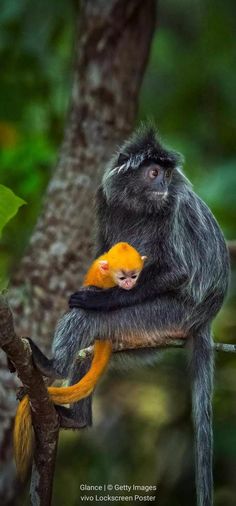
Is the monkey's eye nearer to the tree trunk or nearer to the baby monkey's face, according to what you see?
the baby monkey's face

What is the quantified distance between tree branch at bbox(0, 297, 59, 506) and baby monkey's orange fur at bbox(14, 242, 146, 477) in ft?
0.19

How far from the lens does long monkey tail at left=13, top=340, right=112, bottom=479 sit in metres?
3.16

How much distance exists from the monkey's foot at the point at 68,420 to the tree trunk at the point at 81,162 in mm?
1798

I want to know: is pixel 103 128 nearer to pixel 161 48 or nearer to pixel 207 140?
pixel 207 140

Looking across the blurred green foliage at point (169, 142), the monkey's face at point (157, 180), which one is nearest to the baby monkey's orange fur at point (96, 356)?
the monkey's face at point (157, 180)

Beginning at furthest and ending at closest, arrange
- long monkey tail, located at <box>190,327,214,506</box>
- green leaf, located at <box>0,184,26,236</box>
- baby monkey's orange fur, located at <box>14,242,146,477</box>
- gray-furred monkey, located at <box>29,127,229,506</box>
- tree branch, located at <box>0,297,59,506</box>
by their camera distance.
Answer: gray-furred monkey, located at <box>29,127,229,506</box>, long monkey tail, located at <box>190,327,214,506</box>, baby monkey's orange fur, located at <box>14,242,146,477</box>, tree branch, located at <box>0,297,59,506</box>, green leaf, located at <box>0,184,26,236</box>

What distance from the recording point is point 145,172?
12.1ft

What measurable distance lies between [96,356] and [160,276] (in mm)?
553

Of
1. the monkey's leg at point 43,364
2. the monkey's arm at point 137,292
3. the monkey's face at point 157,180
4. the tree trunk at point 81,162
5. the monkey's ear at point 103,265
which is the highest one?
the tree trunk at point 81,162

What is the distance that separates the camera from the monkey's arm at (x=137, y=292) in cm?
356

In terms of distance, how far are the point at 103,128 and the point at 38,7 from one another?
1.11 meters

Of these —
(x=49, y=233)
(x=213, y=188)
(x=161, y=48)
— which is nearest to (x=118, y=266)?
(x=213, y=188)

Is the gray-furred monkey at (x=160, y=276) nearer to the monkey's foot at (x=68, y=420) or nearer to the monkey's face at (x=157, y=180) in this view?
the monkey's face at (x=157, y=180)

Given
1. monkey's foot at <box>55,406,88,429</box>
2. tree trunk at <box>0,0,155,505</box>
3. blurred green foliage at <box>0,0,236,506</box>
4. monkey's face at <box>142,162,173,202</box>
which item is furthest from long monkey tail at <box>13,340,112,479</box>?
tree trunk at <box>0,0,155,505</box>
